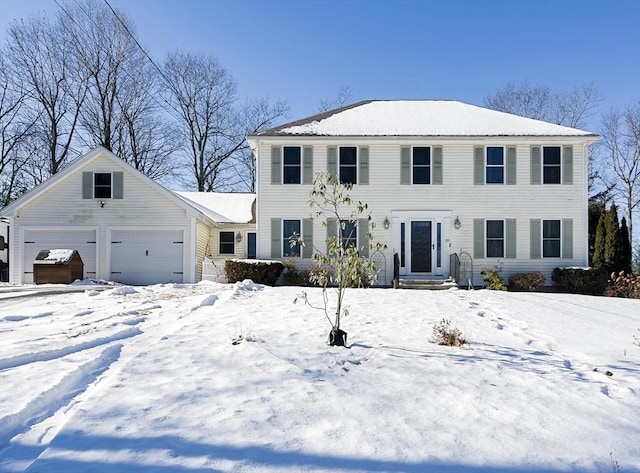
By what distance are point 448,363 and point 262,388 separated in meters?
1.96

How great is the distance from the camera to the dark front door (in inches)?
577

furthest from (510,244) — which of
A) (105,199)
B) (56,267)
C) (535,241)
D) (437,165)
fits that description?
(56,267)

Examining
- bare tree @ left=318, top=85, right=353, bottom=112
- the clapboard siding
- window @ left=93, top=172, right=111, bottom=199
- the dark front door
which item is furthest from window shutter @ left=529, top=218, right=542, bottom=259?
bare tree @ left=318, top=85, right=353, bottom=112

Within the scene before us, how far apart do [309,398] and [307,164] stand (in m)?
12.1

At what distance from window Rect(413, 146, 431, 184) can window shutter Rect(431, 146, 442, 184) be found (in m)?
0.17

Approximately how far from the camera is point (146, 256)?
15.7 meters

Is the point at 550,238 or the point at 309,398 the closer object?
the point at 309,398

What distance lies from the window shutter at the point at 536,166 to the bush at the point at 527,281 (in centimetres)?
320

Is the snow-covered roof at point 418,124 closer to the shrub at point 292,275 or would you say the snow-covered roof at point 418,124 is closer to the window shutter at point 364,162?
the window shutter at point 364,162

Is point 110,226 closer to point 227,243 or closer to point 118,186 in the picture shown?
point 118,186

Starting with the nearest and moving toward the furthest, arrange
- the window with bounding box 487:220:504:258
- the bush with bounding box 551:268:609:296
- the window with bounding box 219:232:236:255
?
the bush with bounding box 551:268:609:296 < the window with bounding box 487:220:504:258 < the window with bounding box 219:232:236:255

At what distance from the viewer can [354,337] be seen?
563cm

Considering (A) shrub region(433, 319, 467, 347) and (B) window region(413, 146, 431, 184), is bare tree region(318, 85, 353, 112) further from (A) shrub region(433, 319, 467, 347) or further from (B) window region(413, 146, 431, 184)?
(A) shrub region(433, 319, 467, 347)

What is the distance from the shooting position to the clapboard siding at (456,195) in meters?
14.7
